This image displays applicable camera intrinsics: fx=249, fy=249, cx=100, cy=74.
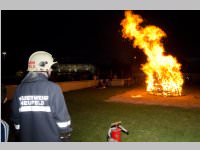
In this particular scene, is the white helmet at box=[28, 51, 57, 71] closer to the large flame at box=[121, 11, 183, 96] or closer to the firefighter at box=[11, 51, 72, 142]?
the firefighter at box=[11, 51, 72, 142]

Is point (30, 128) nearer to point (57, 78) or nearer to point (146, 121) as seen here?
point (146, 121)

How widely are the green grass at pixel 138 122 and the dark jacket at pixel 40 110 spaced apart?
3856 mm

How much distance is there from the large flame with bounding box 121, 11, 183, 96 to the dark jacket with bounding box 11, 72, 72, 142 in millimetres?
15968

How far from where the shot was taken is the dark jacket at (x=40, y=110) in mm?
3605

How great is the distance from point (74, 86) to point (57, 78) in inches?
166

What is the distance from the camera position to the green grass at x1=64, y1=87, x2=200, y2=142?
7758mm

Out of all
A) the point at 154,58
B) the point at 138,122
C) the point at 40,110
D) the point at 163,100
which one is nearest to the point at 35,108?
the point at 40,110

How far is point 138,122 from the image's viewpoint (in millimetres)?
9664

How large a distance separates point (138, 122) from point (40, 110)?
654 centimetres

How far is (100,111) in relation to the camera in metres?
11.9

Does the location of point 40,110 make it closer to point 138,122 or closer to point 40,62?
point 40,62

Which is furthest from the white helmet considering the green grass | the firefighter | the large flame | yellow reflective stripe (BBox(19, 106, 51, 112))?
the large flame

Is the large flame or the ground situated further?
the large flame

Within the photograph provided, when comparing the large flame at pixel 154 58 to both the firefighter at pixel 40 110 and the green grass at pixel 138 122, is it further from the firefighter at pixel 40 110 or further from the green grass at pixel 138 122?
the firefighter at pixel 40 110
